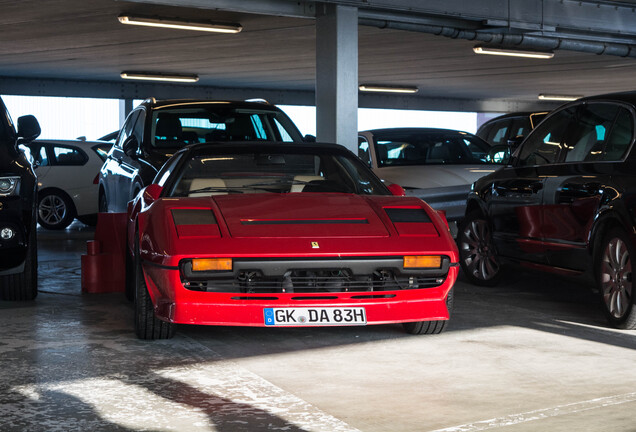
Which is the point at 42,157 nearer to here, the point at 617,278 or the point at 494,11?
the point at 494,11

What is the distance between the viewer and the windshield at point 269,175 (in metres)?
6.41

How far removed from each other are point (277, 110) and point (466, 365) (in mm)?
5640

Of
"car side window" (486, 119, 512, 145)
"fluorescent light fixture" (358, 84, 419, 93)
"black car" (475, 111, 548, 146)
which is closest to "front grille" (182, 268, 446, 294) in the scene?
"black car" (475, 111, 548, 146)

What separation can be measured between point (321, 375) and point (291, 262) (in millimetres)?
695

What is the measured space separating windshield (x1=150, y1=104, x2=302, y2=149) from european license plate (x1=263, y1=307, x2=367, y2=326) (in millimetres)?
4654

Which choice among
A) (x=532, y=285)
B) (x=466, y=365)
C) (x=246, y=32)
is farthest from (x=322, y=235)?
(x=246, y=32)

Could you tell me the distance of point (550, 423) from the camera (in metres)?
3.93

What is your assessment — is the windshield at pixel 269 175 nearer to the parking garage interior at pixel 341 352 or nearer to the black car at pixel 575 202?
the parking garage interior at pixel 341 352

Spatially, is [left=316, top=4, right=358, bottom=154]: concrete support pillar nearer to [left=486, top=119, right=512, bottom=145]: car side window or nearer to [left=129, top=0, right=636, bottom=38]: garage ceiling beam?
[left=129, top=0, right=636, bottom=38]: garage ceiling beam

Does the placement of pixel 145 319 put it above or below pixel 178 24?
below

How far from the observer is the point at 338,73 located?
10.7 meters

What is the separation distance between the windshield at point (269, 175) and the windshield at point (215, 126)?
10.2ft

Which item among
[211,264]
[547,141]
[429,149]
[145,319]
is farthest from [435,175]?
[211,264]

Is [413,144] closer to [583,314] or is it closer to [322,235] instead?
[583,314]
